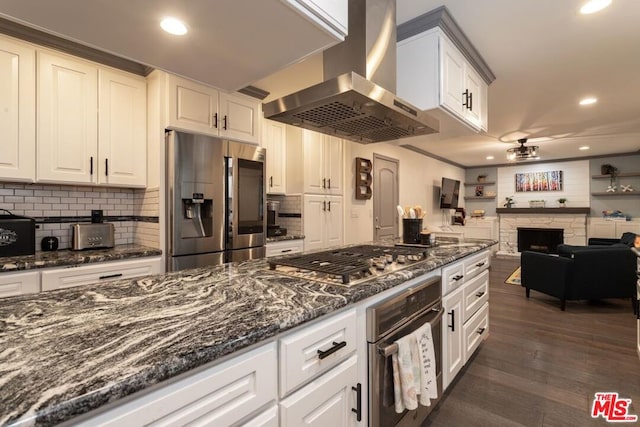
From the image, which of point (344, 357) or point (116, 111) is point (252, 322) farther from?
point (116, 111)

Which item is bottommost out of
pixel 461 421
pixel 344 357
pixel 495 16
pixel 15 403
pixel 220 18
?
pixel 461 421

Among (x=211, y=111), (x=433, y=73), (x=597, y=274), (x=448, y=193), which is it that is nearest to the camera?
(x=433, y=73)

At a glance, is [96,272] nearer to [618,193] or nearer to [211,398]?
[211,398]

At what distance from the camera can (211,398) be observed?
72 centimetres

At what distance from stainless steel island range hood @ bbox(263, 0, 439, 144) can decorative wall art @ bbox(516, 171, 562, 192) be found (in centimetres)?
773

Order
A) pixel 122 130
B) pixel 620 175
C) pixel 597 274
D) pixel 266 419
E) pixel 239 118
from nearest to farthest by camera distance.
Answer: pixel 266 419 < pixel 122 130 < pixel 239 118 < pixel 597 274 < pixel 620 175

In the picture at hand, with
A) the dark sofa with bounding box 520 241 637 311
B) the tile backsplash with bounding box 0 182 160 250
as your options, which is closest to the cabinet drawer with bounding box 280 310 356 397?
the tile backsplash with bounding box 0 182 160 250

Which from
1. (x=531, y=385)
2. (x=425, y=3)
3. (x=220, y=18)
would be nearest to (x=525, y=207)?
(x=531, y=385)

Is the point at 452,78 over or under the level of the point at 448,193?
over

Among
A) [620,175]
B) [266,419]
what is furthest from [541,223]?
[266,419]

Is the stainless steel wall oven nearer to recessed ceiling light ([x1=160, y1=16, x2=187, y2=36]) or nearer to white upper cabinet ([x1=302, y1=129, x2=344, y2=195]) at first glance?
recessed ceiling light ([x1=160, y1=16, x2=187, y2=36])

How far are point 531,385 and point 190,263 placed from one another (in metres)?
2.65

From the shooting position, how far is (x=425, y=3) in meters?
2.00

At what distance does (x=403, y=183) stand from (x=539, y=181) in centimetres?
472
